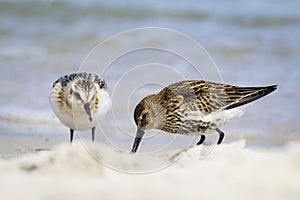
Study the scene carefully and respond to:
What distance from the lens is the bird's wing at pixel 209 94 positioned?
6852mm

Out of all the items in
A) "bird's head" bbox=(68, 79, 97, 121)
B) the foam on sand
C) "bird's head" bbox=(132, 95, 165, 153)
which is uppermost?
"bird's head" bbox=(68, 79, 97, 121)

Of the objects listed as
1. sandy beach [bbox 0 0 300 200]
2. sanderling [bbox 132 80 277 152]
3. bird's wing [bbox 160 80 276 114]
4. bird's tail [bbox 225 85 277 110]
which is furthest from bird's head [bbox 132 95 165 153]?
bird's tail [bbox 225 85 277 110]

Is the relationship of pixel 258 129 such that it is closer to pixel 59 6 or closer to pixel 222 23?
pixel 222 23

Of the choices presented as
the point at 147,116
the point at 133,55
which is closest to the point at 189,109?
the point at 147,116

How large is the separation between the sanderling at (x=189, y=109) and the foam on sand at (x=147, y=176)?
334 millimetres

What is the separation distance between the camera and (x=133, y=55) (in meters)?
11.7

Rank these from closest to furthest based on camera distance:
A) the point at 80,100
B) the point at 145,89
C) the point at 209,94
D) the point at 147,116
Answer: the point at 147,116 → the point at 80,100 → the point at 209,94 → the point at 145,89

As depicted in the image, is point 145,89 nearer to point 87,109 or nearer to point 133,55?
point 133,55

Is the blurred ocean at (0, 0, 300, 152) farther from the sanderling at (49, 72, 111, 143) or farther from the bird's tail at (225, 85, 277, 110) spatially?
the bird's tail at (225, 85, 277, 110)

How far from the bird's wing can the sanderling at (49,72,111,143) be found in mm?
560

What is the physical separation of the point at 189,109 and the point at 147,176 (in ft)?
4.36

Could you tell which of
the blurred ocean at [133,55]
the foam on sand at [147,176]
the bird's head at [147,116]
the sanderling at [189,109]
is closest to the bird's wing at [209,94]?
the sanderling at [189,109]

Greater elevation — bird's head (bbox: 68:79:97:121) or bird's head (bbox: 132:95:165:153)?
bird's head (bbox: 68:79:97:121)

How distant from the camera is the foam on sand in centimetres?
502
